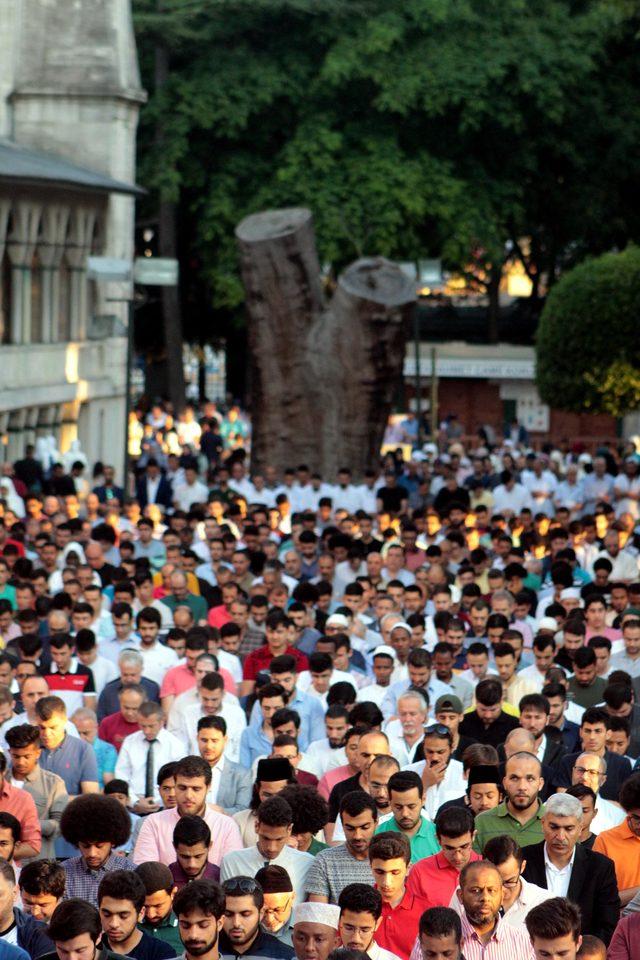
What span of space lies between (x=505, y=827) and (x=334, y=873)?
1106 mm

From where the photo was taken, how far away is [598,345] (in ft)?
131

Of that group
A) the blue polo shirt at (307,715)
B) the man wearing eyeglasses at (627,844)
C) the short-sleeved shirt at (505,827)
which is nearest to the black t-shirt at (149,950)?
the short-sleeved shirt at (505,827)

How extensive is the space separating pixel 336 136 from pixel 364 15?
2.59 meters

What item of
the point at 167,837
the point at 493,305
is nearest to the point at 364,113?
the point at 493,305

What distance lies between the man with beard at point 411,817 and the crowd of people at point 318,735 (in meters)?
0.01

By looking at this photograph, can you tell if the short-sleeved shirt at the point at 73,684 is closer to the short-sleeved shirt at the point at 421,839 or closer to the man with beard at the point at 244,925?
the short-sleeved shirt at the point at 421,839

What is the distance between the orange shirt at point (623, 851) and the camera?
10.4 metres

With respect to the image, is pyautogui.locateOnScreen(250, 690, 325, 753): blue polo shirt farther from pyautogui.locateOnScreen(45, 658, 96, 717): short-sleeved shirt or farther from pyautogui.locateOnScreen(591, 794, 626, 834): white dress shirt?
pyautogui.locateOnScreen(591, 794, 626, 834): white dress shirt

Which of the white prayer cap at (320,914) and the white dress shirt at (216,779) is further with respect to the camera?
the white dress shirt at (216,779)

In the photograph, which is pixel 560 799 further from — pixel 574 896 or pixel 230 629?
pixel 230 629

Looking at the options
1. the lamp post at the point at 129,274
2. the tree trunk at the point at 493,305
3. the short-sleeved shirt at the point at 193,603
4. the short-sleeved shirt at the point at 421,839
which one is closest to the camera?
the short-sleeved shirt at the point at 421,839

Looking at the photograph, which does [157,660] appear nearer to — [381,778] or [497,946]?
[381,778]

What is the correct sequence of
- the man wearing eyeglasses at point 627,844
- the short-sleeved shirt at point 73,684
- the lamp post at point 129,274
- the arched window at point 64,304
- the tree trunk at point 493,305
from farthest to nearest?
the tree trunk at point 493,305 → the arched window at point 64,304 → the lamp post at point 129,274 → the short-sleeved shirt at point 73,684 → the man wearing eyeglasses at point 627,844

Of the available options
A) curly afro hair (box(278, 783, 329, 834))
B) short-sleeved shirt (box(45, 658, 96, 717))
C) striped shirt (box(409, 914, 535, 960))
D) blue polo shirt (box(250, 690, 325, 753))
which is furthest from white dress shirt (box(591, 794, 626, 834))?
short-sleeved shirt (box(45, 658, 96, 717))
